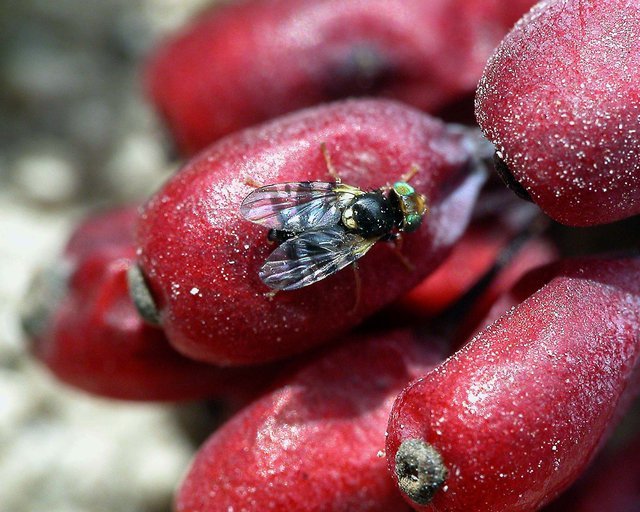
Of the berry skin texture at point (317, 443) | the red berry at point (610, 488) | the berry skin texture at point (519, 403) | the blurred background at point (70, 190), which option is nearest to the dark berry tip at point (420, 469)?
the berry skin texture at point (519, 403)

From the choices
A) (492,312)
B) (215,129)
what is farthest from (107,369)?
(492,312)

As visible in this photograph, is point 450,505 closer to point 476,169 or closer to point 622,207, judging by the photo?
point 622,207

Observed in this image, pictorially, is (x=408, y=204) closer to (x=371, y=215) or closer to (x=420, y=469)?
(x=371, y=215)

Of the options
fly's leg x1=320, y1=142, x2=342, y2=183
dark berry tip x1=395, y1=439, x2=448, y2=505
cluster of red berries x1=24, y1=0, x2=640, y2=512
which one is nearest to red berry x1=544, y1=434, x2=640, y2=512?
cluster of red berries x1=24, y1=0, x2=640, y2=512

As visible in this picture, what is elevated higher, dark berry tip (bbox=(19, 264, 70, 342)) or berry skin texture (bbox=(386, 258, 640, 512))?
berry skin texture (bbox=(386, 258, 640, 512))

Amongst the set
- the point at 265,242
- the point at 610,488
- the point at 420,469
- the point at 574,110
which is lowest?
the point at 610,488

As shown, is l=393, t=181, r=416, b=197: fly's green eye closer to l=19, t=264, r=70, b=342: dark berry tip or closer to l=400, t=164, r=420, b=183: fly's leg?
l=400, t=164, r=420, b=183: fly's leg

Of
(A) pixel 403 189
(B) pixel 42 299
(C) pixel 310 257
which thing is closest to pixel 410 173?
(A) pixel 403 189
